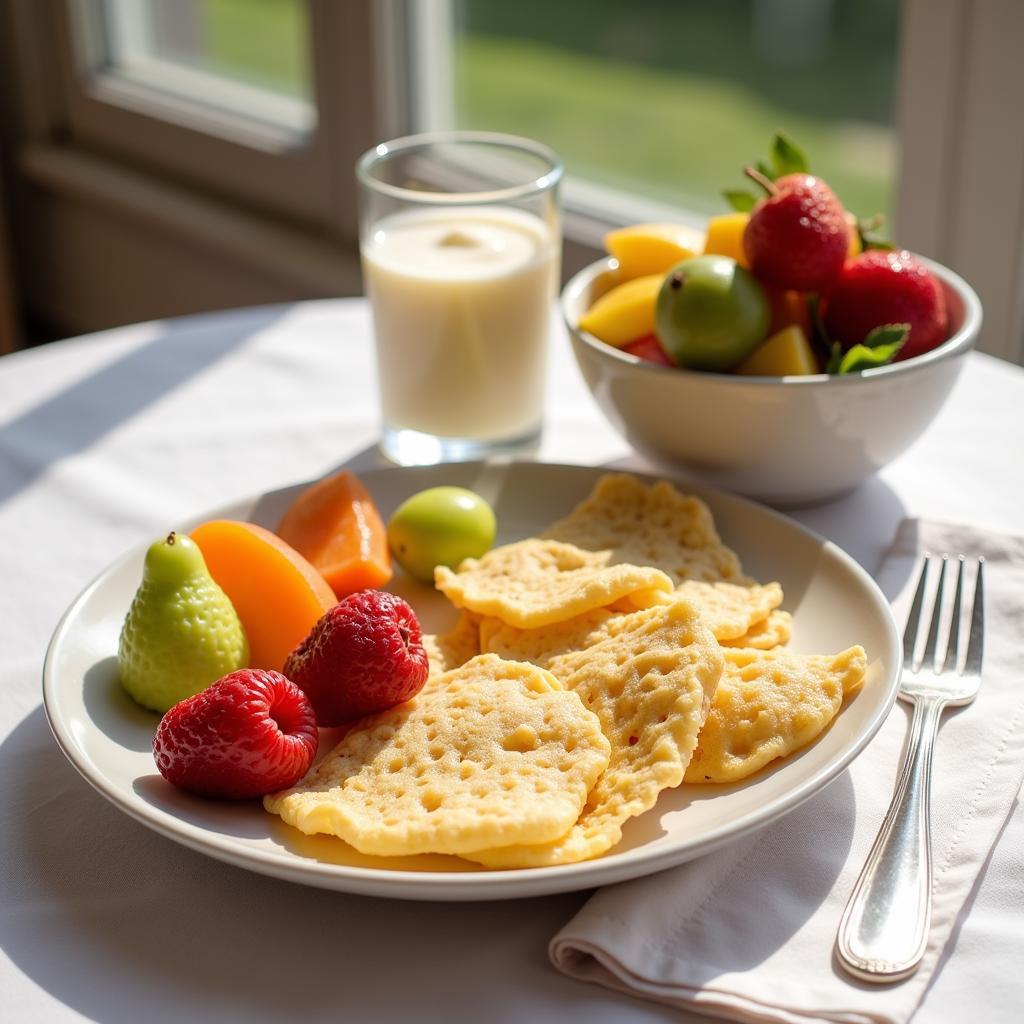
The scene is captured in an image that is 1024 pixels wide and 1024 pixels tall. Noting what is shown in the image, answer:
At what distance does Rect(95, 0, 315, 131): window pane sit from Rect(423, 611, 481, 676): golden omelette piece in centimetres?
189

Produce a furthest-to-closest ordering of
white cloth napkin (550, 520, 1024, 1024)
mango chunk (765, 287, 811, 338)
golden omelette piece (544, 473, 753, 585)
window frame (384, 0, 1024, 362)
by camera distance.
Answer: window frame (384, 0, 1024, 362) → mango chunk (765, 287, 811, 338) → golden omelette piece (544, 473, 753, 585) → white cloth napkin (550, 520, 1024, 1024)

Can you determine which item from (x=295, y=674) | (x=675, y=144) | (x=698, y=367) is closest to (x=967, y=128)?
(x=698, y=367)

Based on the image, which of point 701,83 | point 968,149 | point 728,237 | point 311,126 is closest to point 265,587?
point 728,237

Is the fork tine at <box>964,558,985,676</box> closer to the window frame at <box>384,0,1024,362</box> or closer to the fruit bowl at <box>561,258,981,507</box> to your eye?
the fruit bowl at <box>561,258,981,507</box>

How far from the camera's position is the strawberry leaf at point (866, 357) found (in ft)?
3.25

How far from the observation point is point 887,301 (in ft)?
3.38

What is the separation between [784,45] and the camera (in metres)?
5.89

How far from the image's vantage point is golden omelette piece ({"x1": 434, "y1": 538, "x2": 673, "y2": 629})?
0.84 metres

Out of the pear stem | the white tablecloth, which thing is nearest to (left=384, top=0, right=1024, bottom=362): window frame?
the white tablecloth

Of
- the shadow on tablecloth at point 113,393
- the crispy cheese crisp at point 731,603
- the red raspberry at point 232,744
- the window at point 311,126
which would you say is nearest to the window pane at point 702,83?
the window at point 311,126

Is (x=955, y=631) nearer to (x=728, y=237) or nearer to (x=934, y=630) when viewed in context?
(x=934, y=630)

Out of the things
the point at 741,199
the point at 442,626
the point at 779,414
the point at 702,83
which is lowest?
the point at 702,83

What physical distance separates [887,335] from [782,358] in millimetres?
83

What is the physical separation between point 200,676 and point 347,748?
4.9 inches
